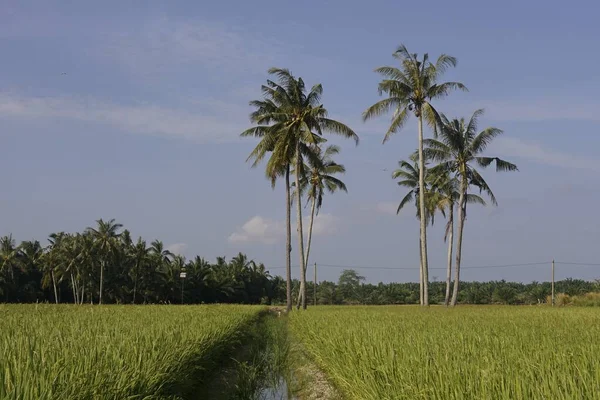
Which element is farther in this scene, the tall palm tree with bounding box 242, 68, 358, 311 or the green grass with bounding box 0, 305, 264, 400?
the tall palm tree with bounding box 242, 68, 358, 311

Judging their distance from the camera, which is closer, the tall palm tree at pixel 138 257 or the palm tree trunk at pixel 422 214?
the palm tree trunk at pixel 422 214

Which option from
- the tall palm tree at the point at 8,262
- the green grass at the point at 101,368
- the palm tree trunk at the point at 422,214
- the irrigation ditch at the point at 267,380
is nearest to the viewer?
the green grass at the point at 101,368

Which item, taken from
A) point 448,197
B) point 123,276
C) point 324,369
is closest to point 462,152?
point 448,197

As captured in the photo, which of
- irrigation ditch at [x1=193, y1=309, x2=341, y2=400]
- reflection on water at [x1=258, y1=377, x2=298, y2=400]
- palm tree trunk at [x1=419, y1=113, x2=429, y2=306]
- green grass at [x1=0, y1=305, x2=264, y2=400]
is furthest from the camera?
palm tree trunk at [x1=419, y1=113, x2=429, y2=306]

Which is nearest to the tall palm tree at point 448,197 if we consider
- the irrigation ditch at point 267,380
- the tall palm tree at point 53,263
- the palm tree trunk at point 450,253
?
the palm tree trunk at point 450,253

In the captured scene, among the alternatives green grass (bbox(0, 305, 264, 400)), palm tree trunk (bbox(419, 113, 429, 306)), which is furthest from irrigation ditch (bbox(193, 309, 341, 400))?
palm tree trunk (bbox(419, 113, 429, 306))

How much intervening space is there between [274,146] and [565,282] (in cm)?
7336

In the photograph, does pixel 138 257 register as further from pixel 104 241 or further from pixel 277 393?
pixel 277 393

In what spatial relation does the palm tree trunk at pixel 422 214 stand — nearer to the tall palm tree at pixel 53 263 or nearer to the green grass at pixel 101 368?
the green grass at pixel 101 368

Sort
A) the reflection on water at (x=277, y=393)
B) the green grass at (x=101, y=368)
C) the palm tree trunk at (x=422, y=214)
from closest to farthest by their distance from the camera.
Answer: the green grass at (x=101, y=368) < the reflection on water at (x=277, y=393) < the palm tree trunk at (x=422, y=214)

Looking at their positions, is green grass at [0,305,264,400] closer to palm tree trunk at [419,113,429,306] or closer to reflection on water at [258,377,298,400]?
reflection on water at [258,377,298,400]

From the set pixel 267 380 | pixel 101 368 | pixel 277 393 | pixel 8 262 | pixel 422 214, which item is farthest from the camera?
pixel 8 262

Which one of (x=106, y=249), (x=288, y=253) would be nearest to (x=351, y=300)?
(x=106, y=249)

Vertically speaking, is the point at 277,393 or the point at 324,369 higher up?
the point at 324,369
